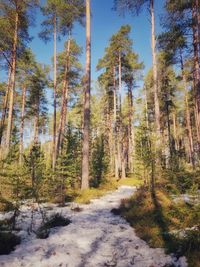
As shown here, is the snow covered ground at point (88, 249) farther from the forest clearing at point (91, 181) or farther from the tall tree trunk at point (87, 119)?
the tall tree trunk at point (87, 119)

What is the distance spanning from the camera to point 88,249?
19.6 feet

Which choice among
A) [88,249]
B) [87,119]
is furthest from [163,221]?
[87,119]

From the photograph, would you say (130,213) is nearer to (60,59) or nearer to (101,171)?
Result: (101,171)

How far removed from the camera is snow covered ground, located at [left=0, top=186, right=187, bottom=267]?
5250mm

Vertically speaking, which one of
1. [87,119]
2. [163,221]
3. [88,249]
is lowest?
[88,249]

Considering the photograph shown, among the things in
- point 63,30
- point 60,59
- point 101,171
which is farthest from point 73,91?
point 101,171

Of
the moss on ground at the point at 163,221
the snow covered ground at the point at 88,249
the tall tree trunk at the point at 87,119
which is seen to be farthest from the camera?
the tall tree trunk at the point at 87,119

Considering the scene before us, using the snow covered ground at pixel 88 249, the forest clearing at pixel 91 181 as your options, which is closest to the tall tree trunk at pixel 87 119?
the forest clearing at pixel 91 181

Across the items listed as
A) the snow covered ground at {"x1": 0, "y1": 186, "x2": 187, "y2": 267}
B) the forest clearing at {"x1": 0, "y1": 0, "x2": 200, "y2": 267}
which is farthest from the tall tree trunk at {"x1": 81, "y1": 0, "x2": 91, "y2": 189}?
the snow covered ground at {"x1": 0, "y1": 186, "x2": 187, "y2": 267}

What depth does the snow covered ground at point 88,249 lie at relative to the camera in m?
5.25

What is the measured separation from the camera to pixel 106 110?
4031cm

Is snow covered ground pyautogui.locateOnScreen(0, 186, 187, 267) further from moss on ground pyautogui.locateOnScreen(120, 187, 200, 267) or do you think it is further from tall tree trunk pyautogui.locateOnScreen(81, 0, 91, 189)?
tall tree trunk pyautogui.locateOnScreen(81, 0, 91, 189)

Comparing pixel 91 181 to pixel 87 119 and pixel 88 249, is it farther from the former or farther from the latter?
pixel 88 249

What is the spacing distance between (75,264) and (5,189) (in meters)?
9.52
